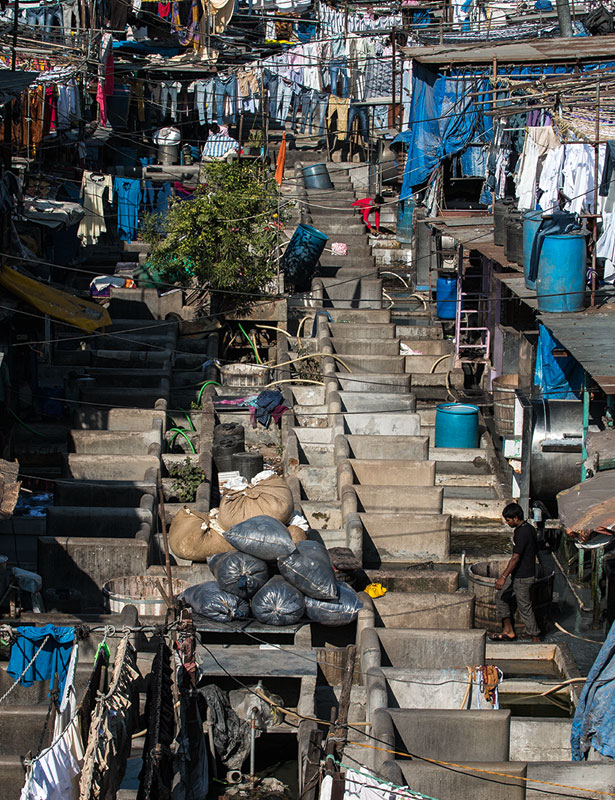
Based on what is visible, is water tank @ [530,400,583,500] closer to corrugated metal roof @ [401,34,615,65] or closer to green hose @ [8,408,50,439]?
corrugated metal roof @ [401,34,615,65]

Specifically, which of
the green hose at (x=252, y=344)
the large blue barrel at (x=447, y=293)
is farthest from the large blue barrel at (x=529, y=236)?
the large blue barrel at (x=447, y=293)

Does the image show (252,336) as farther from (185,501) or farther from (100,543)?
(100,543)

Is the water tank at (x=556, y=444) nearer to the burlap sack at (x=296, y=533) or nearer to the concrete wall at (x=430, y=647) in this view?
the burlap sack at (x=296, y=533)

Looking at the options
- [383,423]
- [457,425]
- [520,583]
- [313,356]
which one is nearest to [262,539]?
[520,583]

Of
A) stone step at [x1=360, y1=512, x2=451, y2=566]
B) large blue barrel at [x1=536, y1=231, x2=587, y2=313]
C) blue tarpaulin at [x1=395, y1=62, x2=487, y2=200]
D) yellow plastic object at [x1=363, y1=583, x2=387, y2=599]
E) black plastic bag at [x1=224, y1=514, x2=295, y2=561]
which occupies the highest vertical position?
blue tarpaulin at [x1=395, y1=62, x2=487, y2=200]

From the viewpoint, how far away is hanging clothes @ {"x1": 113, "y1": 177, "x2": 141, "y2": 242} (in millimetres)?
31688

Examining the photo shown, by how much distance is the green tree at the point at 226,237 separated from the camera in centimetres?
2342

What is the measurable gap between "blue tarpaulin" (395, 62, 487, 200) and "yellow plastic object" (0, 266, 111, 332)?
6.67 meters

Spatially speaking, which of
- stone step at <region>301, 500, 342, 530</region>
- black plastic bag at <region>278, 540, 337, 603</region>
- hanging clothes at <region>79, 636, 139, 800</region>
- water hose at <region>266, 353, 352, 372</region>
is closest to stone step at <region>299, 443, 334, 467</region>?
stone step at <region>301, 500, 342, 530</region>

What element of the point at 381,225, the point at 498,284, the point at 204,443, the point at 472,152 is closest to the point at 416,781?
the point at 204,443

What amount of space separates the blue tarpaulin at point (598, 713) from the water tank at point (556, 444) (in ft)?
19.9

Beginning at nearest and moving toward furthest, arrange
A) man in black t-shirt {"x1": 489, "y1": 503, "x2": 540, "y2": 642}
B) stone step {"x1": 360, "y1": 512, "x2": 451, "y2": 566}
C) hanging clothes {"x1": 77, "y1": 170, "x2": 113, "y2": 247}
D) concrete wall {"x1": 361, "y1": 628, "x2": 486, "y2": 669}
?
concrete wall {"x1": 361, "y1": 628, "x2": 486, "y2": 669}
man in black t-shirt {"x1": 489, "y1": 503, "x2": 540, "y2": 642}
stone step {"x1": 360, "y1": 512, "x2": 451, "y2": 566}
hanging clothes {"x1": 77, "y1": 170, "x2": 113, "y2": 247}

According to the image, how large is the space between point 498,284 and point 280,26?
68.5 ft

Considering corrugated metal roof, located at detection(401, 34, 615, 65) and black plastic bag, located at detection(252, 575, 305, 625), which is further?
corrugated metal roof, located at detection(401, 34, 615, 65)
